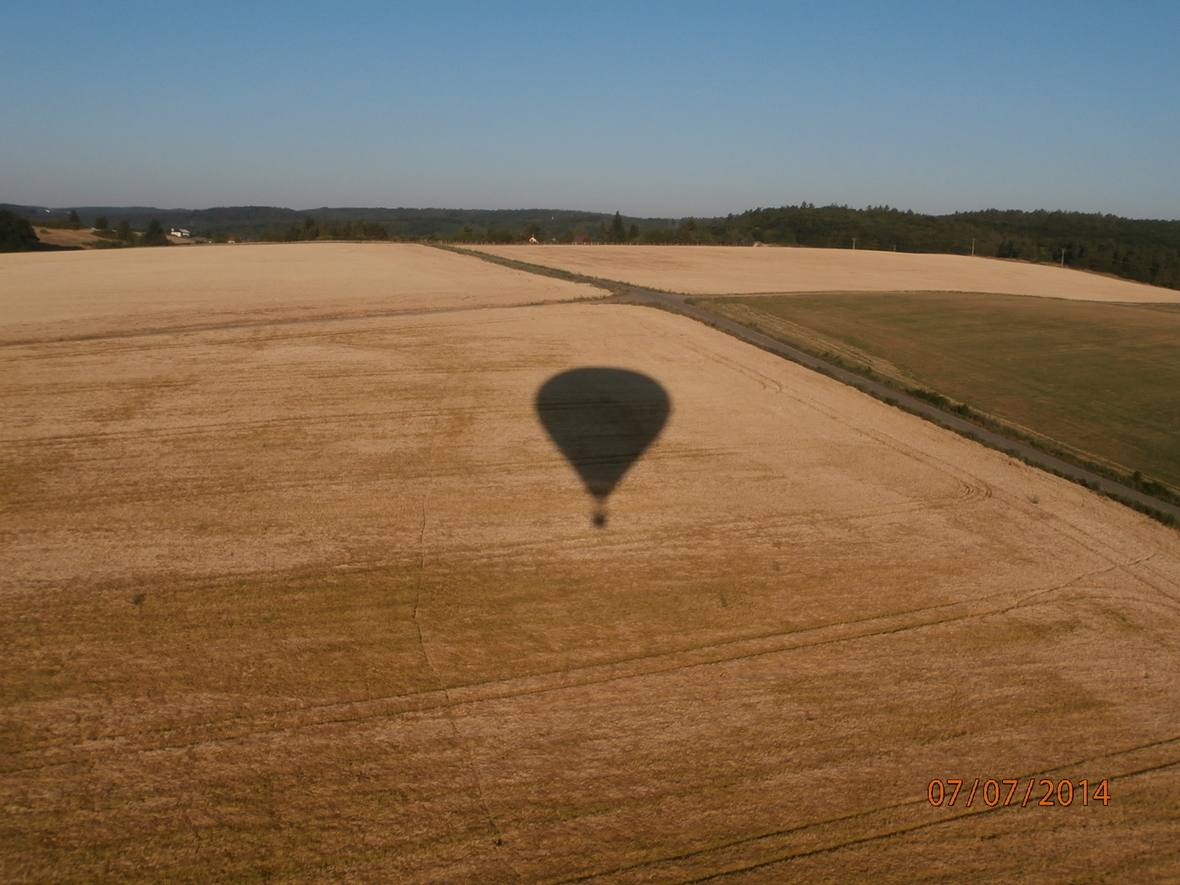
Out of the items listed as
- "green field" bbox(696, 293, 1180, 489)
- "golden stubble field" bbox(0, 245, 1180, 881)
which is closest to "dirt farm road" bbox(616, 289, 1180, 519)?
"golden stubble field" bbox(0, 245, 1180, 881)

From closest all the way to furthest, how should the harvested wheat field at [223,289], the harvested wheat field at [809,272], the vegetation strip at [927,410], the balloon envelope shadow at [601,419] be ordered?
the balloon envelope shadow at [601,419] → the vegetation strip at [927,410] → the harvested wheat field at [223,289] → the harvested wheat field at [809,272]

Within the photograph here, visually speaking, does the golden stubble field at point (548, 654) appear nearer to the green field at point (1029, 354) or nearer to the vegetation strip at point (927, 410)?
the vegetation strip at point (927, 410)

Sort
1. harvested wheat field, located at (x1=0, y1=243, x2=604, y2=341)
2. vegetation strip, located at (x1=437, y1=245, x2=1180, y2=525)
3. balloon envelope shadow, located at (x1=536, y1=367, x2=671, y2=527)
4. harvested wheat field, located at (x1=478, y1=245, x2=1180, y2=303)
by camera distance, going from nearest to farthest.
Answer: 1. balloon envelope shadow, located at (x1=536, y1=367, x2=671, y2=527)
2. vegetation strip, located at (x1=437, y1=245, x2=1180, y2=525)
3. harvested wheat field, located at (x1=0, y1=243, x2=604, y2=341)
4. harvested wheat field, located at (x1=478, y1=245, x2=1180, y2=303)

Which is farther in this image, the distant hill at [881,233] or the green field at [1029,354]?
the distant hill at [881,233]

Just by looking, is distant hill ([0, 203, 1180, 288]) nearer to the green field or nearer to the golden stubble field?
the green field

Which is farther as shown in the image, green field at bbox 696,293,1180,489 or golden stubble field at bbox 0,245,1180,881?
green field at bbox 696,293,1180,489

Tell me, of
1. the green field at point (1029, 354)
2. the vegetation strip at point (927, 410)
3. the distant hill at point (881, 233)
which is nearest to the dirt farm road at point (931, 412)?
the vegetation strip at point (927, 410)

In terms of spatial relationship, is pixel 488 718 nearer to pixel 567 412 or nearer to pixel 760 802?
pixel 760 802
